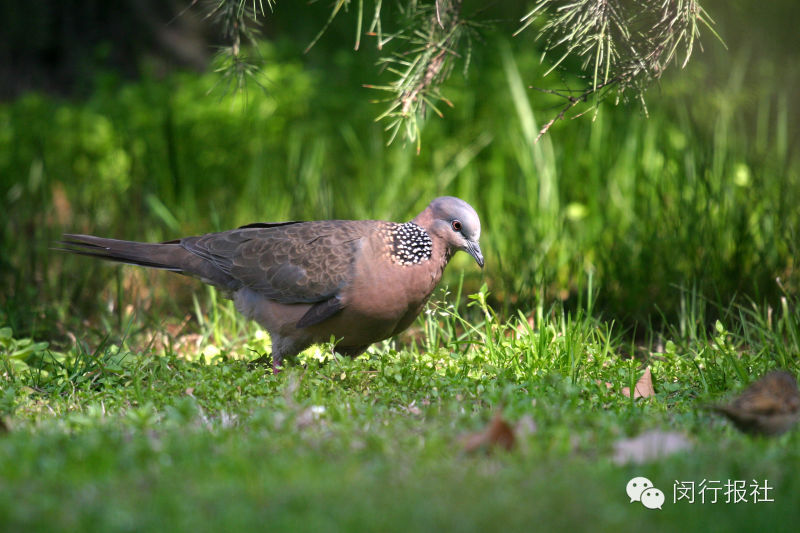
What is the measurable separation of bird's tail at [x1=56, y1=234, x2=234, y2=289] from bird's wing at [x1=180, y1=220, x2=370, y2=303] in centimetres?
6

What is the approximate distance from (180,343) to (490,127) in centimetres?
361

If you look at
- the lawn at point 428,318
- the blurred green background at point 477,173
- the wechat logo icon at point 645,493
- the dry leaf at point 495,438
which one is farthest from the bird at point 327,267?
the wechat logo icon at point 645,493

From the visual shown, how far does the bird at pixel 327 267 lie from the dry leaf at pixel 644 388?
1.05 meters

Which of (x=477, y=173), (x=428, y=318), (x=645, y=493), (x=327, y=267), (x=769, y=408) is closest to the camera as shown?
(x=645, y=493)

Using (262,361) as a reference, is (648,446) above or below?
above

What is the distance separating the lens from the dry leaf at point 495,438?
2.79 metres

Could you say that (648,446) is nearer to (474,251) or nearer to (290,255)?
(474,251)

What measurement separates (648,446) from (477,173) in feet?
15.3

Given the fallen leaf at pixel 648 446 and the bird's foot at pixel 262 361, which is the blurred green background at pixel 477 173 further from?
the fallen leaf at pixel 648 446

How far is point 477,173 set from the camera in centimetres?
726

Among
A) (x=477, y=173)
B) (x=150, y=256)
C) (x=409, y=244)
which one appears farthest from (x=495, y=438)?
(x=477, y=173)

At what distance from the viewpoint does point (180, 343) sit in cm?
525

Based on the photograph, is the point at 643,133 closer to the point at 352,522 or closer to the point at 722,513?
the point at 722,513

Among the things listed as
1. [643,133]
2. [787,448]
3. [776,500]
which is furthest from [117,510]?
[643,133]
